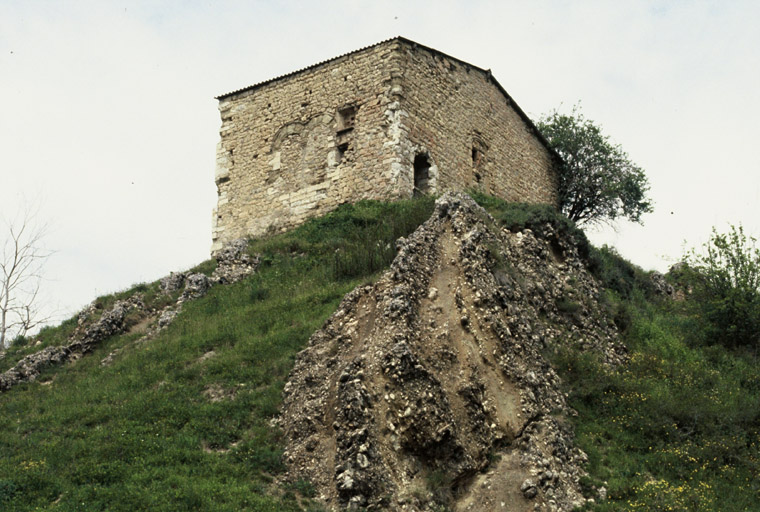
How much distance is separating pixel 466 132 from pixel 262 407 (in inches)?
524

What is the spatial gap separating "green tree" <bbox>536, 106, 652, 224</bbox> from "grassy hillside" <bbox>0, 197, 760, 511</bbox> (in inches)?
424

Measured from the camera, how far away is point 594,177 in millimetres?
29531

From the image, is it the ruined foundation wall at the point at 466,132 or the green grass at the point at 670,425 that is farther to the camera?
the ruined foundation wall at the point at 466,132

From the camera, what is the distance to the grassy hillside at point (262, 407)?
38.0 feet

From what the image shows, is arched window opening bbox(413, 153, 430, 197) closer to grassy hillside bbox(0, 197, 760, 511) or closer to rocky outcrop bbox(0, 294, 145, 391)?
grassy hillside bbox(0, 197, 760, 511)

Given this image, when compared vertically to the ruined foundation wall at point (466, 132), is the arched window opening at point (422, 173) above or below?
below

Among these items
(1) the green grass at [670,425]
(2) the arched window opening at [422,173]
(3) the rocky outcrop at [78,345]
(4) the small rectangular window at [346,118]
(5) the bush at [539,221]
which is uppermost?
(4) the small rectangular window at [346,118]

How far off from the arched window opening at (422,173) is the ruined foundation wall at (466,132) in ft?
0.63

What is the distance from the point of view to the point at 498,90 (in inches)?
1026

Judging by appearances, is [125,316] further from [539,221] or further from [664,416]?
[664,416]

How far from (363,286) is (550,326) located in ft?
12.6

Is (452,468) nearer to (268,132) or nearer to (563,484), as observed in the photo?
(563,484)

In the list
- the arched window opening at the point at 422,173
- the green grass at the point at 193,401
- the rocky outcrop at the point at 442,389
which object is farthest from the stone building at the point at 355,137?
the rocky outcrop at the point at 442,389

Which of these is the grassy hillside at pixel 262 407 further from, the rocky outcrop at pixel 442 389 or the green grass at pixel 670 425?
the rocky outcrop at pixel 442 389
